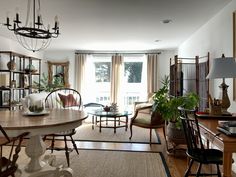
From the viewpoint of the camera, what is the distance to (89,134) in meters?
5.13

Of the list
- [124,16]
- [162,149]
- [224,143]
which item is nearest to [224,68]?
[224,143]

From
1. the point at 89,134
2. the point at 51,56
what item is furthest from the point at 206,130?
the point at 51,56

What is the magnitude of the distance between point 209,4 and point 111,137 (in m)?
3.11

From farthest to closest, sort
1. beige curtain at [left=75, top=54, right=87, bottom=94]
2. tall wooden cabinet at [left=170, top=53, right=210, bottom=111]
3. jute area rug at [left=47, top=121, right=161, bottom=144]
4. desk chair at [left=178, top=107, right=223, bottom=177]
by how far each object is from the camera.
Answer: beige curtain at [left=75, top=54, right=87, bottom=94] < jute area rug at [left=47, top=121, right=161, bottom=144] < tall wooden cabinet at [left=170, top=53, right=210, bottom=111] < desk chair at [left=178, top=107, right=223, bottom=177]

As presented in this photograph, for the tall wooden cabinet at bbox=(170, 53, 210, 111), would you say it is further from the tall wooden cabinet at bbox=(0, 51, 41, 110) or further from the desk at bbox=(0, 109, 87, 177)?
the tall wooden cabinet at bbox=(0, 51, 41, 110)

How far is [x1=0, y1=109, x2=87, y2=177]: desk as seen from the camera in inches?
74.9

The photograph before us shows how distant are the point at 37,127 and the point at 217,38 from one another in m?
3.04

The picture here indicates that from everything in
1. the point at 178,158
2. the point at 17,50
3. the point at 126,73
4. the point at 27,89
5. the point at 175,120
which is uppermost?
the point at 17,50

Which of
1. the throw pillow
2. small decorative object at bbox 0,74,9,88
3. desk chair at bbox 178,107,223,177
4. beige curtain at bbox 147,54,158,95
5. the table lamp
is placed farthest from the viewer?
beige curtain at bbox 147,54,158,95

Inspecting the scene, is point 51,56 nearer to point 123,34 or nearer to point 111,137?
point 123,34

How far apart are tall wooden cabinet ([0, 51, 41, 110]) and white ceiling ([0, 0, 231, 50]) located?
63cm

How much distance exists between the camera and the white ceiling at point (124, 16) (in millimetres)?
3219

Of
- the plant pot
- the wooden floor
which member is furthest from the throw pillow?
the plant pot

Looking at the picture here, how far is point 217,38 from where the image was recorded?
3.62 metres
